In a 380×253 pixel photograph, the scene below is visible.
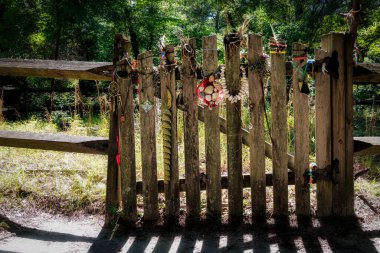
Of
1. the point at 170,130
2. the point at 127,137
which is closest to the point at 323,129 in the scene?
the point at 170,130

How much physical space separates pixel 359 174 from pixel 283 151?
1.37 metres

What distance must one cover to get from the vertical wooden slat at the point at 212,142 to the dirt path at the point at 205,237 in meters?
0.22

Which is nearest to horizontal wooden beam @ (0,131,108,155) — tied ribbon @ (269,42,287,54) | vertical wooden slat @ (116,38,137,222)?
vertical wooden slat @ (116,38,137,222)

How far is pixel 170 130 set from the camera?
3.15 meters

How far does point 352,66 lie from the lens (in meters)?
3.07

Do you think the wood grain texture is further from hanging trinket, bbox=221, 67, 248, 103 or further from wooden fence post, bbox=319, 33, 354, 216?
hanging trinket, bbox=221, 67, 248, 103

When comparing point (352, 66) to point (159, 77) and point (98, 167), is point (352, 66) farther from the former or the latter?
point (98, 167)

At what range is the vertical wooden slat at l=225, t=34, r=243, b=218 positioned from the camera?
3023mm

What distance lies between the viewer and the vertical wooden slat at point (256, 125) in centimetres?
300

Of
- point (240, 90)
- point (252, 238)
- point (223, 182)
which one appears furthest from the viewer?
point (223, 182)

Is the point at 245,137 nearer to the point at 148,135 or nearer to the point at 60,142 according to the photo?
the point at 148,135

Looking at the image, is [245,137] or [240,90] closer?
[240,90]

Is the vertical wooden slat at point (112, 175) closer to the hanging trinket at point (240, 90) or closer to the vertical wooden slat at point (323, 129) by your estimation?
the hanging trinket at point (240, 90)

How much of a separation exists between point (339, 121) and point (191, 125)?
1193mm
